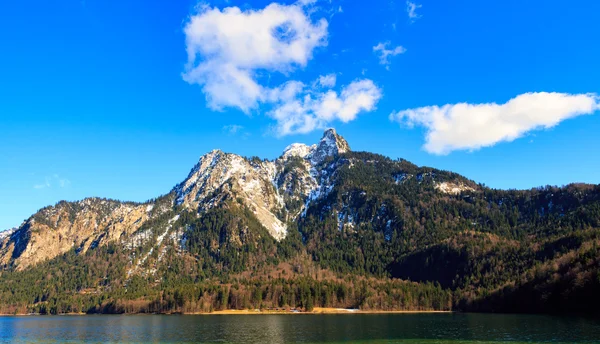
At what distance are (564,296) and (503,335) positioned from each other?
9075 centimetres

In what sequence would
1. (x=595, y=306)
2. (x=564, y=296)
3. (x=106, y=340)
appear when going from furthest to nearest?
1. (x=564, y=296)
2. (x=595, y=306)
3. (x=106, y=340)

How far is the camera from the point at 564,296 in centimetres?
18212

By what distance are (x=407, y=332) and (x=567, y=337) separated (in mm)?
41452

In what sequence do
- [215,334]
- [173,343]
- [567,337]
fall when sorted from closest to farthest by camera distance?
1. [567,337]
2. [173,343]
3. [215,334]

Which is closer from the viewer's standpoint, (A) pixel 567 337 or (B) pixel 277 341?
(A) pixel 567 337

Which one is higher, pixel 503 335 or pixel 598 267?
pixel 598 267

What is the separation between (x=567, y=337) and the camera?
3979 inches

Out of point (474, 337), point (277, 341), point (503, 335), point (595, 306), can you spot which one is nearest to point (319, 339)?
point (277, 341)

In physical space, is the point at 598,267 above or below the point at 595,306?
above

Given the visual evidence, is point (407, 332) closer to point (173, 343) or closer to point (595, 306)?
point (173, 343)

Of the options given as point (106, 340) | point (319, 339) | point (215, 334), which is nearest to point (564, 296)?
point (319, 339)

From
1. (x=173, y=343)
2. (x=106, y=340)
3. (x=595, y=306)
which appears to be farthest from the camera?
(x=595, y=306)

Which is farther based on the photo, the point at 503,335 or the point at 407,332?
the point at 407,332

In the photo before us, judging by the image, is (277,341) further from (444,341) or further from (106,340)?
(106,340)
